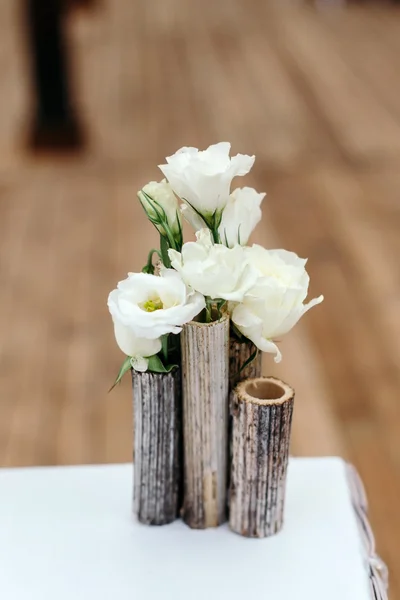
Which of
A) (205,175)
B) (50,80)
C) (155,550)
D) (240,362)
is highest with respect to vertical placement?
(50,80)

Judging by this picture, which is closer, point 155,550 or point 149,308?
point 149,308

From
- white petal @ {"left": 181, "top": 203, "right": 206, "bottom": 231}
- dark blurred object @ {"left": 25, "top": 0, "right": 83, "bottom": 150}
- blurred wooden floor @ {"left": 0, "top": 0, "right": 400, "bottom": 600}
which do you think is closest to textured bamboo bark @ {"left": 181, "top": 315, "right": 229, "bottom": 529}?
white petal @ {"left": 181, "top": 203, "right": 206, "bottom": 231}

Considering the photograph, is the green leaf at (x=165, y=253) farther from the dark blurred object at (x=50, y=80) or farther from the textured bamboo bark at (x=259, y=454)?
the dark blurred object at (x=50, y=80)

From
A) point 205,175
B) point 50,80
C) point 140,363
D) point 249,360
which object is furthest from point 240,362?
point 50,80

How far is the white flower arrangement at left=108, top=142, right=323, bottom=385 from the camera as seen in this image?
917 mm

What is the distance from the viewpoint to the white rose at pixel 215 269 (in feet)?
3.00

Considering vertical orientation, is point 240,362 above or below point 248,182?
below

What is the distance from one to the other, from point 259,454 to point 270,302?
210mm

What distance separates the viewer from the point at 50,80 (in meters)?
3.95

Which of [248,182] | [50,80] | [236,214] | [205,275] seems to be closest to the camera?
[205,275]

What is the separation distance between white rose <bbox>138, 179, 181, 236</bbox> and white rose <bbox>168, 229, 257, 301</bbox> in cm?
6

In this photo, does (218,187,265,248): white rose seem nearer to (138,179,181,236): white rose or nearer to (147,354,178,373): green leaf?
(138,179,181,236): white rose

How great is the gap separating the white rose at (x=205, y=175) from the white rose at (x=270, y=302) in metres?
0.09

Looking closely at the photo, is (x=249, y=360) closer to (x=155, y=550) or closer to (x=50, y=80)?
(x=155, y=550)
